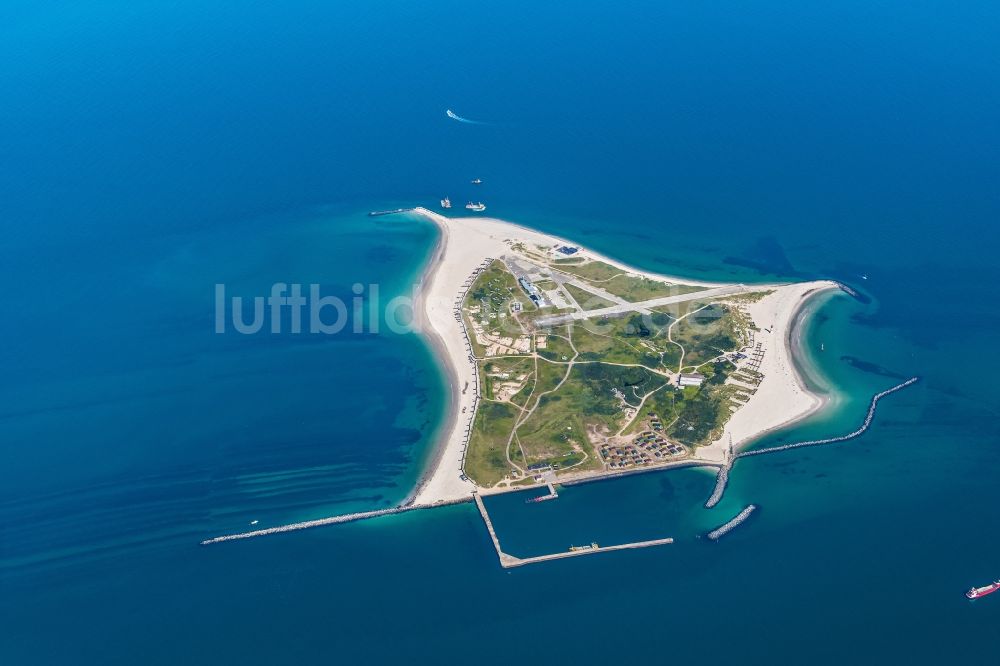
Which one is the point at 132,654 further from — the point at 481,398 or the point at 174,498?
the point at 481,398

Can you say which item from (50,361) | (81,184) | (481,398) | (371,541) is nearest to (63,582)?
(371,541)

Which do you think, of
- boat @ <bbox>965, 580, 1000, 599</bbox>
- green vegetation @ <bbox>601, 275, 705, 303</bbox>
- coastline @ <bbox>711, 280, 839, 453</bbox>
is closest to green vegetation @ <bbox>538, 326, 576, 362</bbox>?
green vegetation @ <bbox>601, 275, 705, 303</bbox>

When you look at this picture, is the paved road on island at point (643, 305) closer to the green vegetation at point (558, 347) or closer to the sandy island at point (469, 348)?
the green vegetation at point (558, 347)

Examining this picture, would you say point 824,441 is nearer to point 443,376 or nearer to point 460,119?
point 443,376

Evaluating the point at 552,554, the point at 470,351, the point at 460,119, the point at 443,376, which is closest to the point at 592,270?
the point at 470,351

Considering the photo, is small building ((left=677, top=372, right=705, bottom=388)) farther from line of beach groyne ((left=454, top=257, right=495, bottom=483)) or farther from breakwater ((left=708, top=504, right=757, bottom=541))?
line of beach groyne ((left=454, top=257, right=495, bottom=483))
